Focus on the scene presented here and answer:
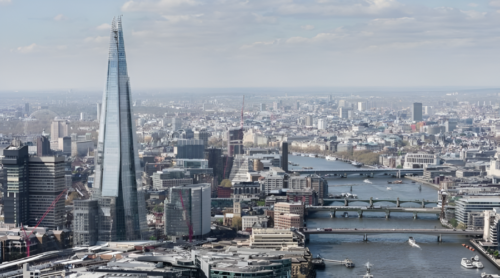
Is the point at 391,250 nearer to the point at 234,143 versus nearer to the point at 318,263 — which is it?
the point at 318,263

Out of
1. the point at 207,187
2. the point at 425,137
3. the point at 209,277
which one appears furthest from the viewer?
the point at 425,137

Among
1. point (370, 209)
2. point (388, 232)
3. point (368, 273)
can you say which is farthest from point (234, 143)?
point (368, 273)

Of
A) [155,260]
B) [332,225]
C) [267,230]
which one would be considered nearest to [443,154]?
[332,225]

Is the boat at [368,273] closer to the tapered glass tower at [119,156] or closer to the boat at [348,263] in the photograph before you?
the boat at [348,263]

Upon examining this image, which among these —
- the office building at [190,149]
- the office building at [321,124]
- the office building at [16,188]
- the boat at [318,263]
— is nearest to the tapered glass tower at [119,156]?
the office building at [16,188]

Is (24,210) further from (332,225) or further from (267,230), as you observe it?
(332,225)

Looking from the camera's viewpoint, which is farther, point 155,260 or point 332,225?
point 332,225

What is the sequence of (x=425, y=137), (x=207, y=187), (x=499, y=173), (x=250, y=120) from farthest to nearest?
(x=250, y=120), (x=425, y=137), (x=499, y=173), (x=207, y=187)

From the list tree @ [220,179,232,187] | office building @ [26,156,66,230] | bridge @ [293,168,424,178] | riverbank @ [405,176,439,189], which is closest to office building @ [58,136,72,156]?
tree @ [220,179,232,187]
